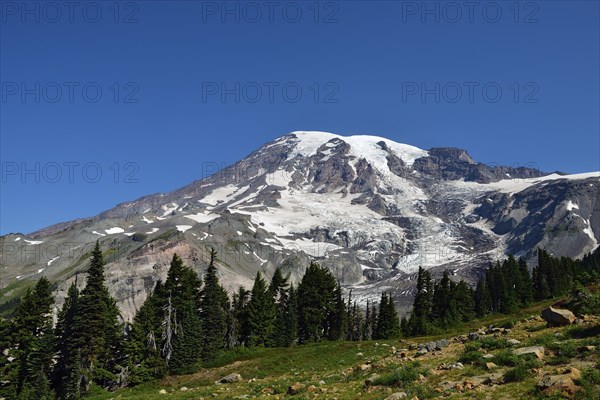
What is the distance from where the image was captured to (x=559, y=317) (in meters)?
28.0

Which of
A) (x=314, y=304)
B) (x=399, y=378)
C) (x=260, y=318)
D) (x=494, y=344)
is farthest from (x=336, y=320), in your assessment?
(x=399, y=378)

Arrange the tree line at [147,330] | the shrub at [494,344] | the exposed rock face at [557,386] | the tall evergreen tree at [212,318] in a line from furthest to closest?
1. the tall evergreen tree at [212,318]
2. the tree line at [147,330]
3. the shrub at [494,344]
4. the exposed rock face at [557,386]

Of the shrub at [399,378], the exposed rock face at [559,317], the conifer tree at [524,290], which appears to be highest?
the exposed rock face at [559,317]

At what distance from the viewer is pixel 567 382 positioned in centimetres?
1573

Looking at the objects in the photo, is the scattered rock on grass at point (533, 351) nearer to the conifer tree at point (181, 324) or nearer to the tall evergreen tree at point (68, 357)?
the tall evergreen tree at point (68, 357)

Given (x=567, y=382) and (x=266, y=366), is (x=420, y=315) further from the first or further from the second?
(x=567, y=382)

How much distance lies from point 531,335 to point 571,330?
241cm

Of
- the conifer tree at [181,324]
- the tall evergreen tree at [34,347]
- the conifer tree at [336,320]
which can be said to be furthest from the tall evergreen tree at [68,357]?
the conifer tree at [336,320]

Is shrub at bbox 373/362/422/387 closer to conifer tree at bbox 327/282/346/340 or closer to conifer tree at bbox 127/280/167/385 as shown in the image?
conifer tree at bbox 127/280/167/385

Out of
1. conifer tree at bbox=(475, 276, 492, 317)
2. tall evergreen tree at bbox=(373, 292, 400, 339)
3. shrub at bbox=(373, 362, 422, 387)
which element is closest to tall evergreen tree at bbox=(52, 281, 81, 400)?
shrub at bbox=(373, 362, 422, 387)

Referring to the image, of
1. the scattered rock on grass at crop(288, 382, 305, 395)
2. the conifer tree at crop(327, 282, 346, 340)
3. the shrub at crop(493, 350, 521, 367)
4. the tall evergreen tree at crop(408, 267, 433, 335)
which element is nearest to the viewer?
the shrub at crop(493, 350, 521, 367)

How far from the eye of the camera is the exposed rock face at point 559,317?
27484 mm

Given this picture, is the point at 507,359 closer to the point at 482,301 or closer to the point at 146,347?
the point at 146,347

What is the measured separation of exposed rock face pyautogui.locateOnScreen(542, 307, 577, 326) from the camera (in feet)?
90.2
